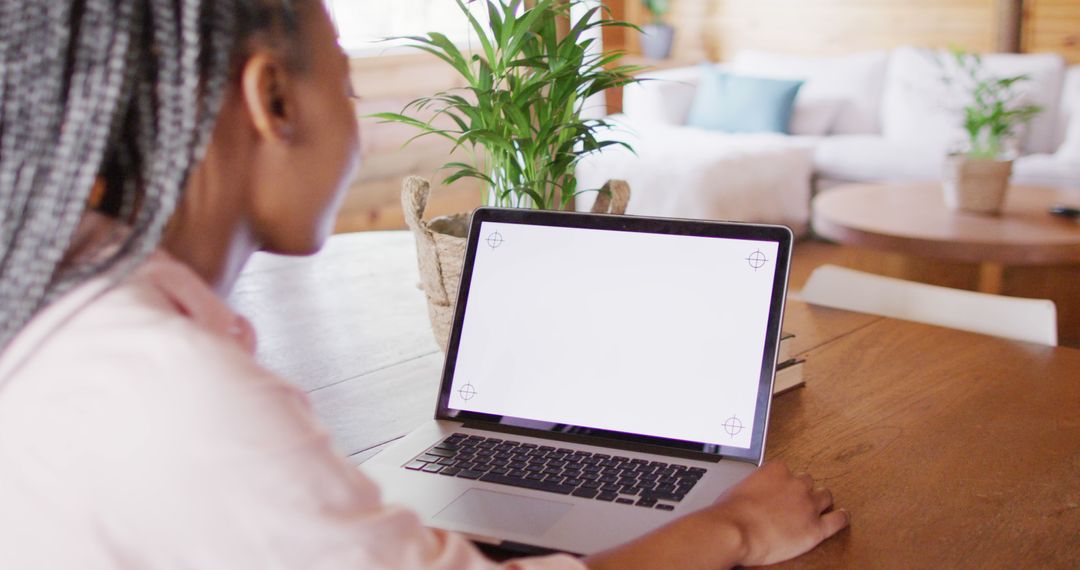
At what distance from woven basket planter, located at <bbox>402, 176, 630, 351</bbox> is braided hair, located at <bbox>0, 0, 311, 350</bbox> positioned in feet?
1.90

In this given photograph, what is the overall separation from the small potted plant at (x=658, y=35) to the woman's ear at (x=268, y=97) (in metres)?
5.08

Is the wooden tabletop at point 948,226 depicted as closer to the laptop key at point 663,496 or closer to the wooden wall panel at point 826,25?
the wooden wall panel at point 826,25

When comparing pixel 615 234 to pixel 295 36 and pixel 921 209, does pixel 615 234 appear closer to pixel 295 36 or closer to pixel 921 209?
pixel 295 36

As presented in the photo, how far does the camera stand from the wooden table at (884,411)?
2.81 ft

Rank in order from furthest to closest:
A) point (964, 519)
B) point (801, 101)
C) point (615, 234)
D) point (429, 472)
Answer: point (801, 101)
point (615, 234)
point (429, 472)
point (964, 519)

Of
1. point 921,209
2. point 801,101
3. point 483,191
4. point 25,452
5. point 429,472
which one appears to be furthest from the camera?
point 801,101

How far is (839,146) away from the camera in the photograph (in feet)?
14.7

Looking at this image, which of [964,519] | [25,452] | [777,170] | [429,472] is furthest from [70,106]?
[777,170]

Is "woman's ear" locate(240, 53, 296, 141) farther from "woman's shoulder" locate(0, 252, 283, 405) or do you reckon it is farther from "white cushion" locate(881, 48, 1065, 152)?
"white cushion" locate(881, 48, 1065, 152)

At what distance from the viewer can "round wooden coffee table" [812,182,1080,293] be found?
270 centimetres

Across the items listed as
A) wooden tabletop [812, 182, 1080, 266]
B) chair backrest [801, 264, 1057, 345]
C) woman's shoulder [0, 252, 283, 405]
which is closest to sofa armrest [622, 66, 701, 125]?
wooden tabletop [812, 182, 1080, 266]

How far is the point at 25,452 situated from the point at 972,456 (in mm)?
807

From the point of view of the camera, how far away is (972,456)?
3.30 feet

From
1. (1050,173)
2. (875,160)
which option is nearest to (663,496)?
(1050,173)
